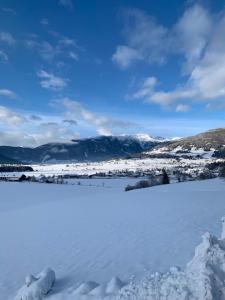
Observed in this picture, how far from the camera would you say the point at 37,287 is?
33.8ft

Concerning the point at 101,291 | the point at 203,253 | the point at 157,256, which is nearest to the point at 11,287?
the point at 101,291

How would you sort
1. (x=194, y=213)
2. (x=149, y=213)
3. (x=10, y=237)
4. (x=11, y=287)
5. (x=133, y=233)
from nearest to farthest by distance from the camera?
(x=11, y=287)
(x=133, y=233)
(x=10, y=237)
(x=194, y=213)
(x=149, y=213)

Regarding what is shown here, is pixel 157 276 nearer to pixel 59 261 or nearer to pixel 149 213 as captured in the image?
pixel 59 261

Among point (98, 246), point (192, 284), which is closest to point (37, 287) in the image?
point (192, 284)

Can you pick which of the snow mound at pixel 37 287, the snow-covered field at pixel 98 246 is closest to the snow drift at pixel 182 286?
the snow mound at pixel 37 287

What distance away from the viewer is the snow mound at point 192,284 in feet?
24.9

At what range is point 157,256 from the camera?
14.1 m

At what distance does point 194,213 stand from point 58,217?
41.6 ft

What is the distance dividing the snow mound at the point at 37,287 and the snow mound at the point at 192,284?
11.0ft

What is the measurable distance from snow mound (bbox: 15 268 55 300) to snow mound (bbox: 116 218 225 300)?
3.34 m

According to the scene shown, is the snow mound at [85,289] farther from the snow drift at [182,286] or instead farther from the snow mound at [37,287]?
the snow mound at [37,287]

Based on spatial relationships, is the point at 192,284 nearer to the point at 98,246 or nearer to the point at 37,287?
the point at 37,287

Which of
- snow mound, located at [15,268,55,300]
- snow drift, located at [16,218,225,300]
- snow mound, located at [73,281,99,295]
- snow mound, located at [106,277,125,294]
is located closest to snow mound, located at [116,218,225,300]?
snow drift, located at [16,218,225,300]

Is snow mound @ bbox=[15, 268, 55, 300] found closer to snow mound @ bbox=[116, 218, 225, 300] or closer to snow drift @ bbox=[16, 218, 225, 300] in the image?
snow drift @ bbox=[16, 218, 225, 300]
